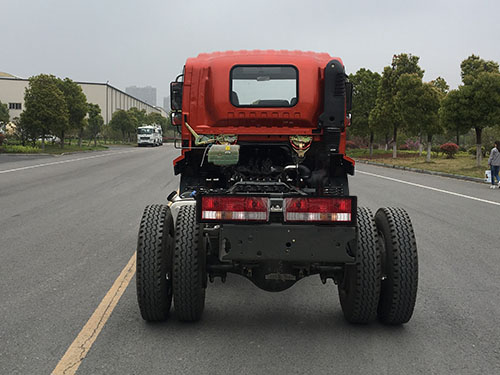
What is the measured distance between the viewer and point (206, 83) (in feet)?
20.1

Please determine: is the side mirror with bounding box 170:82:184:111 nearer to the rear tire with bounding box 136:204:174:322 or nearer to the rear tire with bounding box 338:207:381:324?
the rear tire with bounding box 136:204:174:322

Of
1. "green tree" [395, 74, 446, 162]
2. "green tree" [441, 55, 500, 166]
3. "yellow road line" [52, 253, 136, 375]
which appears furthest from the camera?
"green tree" [395, 74, 446, 162]

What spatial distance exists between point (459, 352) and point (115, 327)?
270 cm

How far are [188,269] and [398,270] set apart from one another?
1.67 m

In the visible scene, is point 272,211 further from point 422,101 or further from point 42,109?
point 42,109

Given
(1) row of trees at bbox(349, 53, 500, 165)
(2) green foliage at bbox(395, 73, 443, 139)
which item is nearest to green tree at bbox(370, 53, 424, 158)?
(1) row of trees at bbox(349, 53, 500, 165)

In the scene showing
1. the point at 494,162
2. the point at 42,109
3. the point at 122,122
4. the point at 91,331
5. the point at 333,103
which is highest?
the point at 122,122

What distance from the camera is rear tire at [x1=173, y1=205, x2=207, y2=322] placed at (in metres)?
4.27

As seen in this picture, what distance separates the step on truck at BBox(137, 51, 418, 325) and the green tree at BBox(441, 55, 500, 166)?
21870 millimetres

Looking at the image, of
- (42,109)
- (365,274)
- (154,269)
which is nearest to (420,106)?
(42,109)

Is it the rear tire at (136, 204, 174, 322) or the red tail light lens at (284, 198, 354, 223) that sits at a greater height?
the red tail light lens at (284, 198, 354, 223)

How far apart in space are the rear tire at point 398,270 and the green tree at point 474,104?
2332cm

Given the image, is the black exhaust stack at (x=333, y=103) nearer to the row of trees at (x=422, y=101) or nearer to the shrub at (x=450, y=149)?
the row of trees at (x=422, y=101)

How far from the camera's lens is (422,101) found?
111ft
